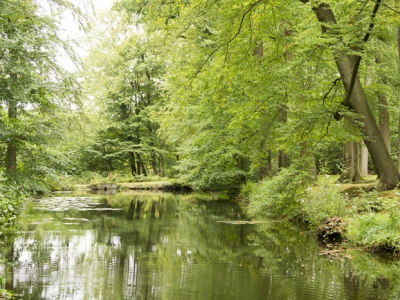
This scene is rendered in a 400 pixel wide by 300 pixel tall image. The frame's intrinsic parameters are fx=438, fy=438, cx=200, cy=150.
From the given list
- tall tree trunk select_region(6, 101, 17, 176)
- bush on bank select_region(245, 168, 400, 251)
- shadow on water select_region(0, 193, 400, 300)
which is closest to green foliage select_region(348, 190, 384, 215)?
bush on bank select_region(245, 168, 400, 251)

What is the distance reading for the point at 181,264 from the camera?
26.1 ft

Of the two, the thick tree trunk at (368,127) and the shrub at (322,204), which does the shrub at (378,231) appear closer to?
the shrub at (322,204)

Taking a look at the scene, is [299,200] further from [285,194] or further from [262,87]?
[262,87]

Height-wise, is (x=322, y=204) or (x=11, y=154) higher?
(x=11, y=154)

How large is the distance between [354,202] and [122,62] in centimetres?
2854

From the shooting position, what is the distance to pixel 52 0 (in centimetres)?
1246

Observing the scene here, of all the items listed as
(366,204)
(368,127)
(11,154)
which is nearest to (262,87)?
(368,127)

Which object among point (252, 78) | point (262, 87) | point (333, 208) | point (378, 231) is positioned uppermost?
point (252, 78)

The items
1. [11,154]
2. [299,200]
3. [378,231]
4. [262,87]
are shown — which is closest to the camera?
[378,231]

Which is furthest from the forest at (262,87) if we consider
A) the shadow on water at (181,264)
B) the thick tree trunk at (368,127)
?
the shadow on water at (181,264)

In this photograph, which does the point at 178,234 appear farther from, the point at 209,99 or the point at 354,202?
the point at 209,99

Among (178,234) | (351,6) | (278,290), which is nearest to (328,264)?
(278,290)

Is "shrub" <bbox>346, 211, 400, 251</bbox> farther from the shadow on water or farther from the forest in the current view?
the shadow on water

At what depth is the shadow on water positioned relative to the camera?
6.23m
